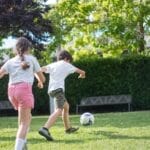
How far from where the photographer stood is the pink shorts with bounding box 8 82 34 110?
9555mm

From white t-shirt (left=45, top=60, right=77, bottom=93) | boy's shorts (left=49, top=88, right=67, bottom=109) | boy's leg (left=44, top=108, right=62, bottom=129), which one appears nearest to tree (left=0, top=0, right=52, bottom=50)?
white t-shirt (left=45, top=60, right=77, bottom=93)

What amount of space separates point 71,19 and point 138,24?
14.0 ft

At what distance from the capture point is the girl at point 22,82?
9.54 metres

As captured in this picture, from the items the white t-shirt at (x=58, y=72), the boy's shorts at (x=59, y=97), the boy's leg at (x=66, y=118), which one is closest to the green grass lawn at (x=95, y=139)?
the boy's leg at (x=66, y=118)

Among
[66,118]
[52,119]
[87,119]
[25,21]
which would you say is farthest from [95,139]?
[25,21]

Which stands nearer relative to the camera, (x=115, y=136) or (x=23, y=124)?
(x=23, y=124)

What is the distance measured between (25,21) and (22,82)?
19301 millimetres

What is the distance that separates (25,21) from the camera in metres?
28.7

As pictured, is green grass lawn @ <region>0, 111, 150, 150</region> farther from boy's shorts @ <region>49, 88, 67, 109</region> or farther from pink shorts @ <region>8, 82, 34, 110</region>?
pink shorts @ <region>8, 82, 34, 110</region>

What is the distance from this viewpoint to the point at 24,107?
953cm

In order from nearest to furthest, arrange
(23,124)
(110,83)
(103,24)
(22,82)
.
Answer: (23,124) < (22,82) < (110,83) < (103,24)

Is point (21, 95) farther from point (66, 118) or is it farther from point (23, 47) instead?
point (66, 118)

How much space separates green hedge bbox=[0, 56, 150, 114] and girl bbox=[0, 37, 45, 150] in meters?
18.3

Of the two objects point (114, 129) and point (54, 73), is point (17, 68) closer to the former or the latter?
point (54, 73)
